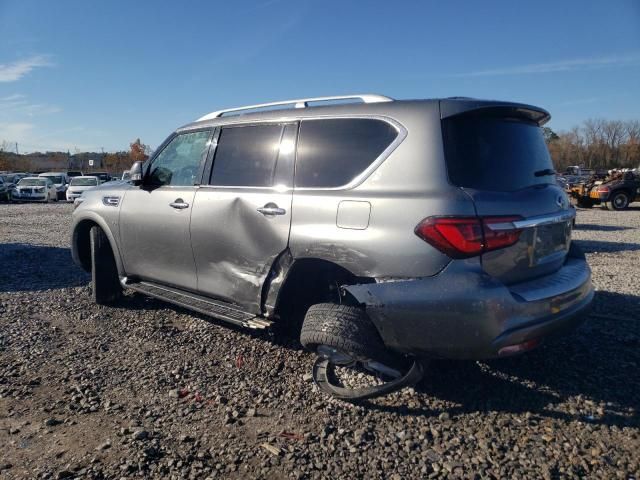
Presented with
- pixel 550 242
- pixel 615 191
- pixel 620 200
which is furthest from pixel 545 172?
pixel 620 200

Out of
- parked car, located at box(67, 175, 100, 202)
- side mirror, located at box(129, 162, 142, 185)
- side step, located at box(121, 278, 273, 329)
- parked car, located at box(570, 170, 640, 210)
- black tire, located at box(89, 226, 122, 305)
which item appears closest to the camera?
side step, located at box(121, 278, 273, 329)

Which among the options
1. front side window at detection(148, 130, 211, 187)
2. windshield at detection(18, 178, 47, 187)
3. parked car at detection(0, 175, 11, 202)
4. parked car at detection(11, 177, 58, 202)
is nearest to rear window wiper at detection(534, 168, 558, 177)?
front side window at detection(148, 130, 211, 187)

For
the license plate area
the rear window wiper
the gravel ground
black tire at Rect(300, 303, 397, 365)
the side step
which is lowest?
the gravel ground

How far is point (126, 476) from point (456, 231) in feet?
6.87

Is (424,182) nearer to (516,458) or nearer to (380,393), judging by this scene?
(380,393)

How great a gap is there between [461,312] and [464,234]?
420mm

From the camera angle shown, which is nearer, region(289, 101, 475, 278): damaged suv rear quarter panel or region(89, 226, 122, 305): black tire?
region(289, 101, 475, 278): damaged suv rear quarter panel

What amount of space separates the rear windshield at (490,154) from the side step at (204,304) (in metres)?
1.71

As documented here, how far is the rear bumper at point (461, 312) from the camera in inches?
105

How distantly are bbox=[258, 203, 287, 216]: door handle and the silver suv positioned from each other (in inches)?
0.4

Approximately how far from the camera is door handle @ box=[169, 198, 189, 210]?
4.16 meters

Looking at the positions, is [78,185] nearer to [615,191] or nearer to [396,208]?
[615,191]

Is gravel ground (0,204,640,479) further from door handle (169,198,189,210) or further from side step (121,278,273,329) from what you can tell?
door handle (169,198,189,210)

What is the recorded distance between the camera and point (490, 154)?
303 centimetres
